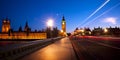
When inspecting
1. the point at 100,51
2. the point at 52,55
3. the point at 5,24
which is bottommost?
the point at 100,51

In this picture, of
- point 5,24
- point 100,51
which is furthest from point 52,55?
point 5,24

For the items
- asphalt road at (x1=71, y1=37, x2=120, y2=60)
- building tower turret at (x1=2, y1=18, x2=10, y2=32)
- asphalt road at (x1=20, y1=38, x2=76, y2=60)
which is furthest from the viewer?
building tower turret at (x1=2, y1=18, x2=10, y2=32)

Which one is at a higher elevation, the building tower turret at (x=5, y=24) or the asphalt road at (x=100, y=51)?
the building tower turret at (x=5, y=24)

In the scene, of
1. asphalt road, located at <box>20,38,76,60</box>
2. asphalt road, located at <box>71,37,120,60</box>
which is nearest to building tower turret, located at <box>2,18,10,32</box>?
asphalt road, located at <box>71,37,120,60</box>

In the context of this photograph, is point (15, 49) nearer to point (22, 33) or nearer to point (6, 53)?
point (6, 53)

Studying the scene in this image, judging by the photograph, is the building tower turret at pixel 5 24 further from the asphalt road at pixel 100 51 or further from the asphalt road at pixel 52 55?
the asphalt road at pixel 52 55

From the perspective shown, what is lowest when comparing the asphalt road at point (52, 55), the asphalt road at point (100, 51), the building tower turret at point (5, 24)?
the asphalt road at point (100, 51)

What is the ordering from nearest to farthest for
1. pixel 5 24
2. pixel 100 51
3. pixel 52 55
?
pixel 52 55
pixel 100 51
pixel 5 24

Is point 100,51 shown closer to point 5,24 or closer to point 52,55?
point 52,55

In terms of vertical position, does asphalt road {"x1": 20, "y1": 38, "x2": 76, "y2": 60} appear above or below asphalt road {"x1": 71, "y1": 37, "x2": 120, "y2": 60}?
above

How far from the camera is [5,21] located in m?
196

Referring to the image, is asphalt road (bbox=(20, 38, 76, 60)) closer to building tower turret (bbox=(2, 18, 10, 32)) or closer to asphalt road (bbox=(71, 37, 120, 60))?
asphalt road (bbox=(71, 37, 120, 60))

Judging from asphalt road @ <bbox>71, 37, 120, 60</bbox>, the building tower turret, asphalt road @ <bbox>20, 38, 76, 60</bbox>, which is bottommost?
asphalt road @ <bbox>71, 37, 120, 60</bbox>

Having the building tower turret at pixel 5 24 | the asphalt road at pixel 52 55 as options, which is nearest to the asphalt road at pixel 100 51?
the asphalt road at pixel 52 55
